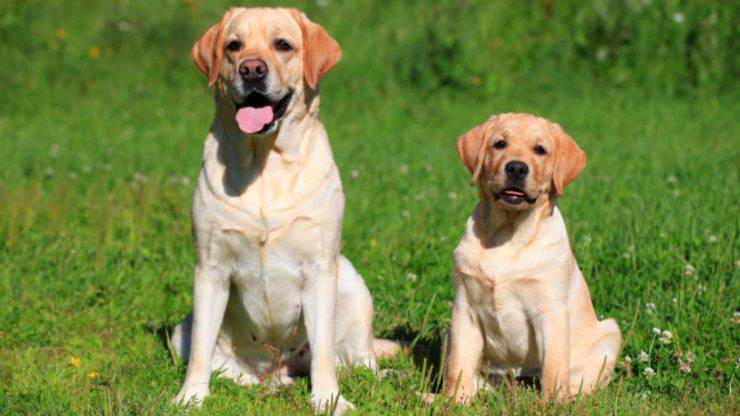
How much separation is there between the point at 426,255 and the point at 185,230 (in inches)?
Result: 73.6

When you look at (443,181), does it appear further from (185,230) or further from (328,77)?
(328,77)

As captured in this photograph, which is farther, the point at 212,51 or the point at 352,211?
the point at 352,211

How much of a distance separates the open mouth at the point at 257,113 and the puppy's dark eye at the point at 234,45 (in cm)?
27

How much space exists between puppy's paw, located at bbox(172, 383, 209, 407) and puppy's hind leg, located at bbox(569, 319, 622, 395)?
1788 mm

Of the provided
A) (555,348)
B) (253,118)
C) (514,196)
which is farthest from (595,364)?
(253,118)

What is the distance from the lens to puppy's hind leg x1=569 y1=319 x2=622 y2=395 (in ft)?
14.5

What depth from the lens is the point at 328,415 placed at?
4.12 metres

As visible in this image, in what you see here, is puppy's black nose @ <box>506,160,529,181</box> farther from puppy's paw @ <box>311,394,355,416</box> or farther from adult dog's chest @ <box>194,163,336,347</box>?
puppy's paw @ <box>311,394,355,416</box>

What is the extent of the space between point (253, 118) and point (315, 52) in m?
0.47

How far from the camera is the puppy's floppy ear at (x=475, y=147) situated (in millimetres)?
4465

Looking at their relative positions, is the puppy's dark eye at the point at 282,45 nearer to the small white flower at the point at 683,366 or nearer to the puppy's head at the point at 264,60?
the puppy's head at the point at 264,60

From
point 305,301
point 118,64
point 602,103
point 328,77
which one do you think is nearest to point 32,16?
point 118,64

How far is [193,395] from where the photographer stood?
437 cm

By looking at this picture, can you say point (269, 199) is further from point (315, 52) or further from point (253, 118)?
point (315, 52)
